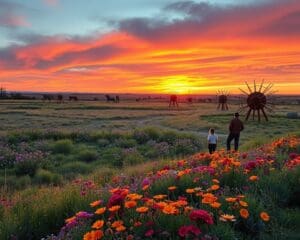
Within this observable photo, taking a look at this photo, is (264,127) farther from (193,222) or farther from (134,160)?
(193,222)

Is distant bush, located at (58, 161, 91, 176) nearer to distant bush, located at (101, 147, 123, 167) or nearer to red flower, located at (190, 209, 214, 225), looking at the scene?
distant bush, located at (101, 147, 123, 167)

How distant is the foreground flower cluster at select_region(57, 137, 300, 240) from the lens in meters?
3.97

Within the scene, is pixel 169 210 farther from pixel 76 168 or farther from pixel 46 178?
pixel 76 168

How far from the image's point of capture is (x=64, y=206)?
606 cm

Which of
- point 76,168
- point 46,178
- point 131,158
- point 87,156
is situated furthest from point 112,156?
point 46,178

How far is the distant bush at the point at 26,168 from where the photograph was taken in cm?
1692

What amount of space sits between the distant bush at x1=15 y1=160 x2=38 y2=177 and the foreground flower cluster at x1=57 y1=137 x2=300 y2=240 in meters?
11.8

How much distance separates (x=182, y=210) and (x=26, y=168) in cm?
1379

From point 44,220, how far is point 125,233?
92.1 inches

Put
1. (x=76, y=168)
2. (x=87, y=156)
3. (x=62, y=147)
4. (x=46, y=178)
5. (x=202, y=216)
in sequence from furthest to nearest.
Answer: (x=62, y=147) < (x=87, y=156) < (x=76, y=168) < (x=46, y=178) < (x=202, y=216)

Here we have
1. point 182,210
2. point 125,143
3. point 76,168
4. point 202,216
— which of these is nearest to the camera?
point 202,216

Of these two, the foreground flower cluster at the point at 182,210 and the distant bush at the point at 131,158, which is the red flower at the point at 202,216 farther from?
the distant bush at the point at 131,158

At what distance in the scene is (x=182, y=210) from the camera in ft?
14.9

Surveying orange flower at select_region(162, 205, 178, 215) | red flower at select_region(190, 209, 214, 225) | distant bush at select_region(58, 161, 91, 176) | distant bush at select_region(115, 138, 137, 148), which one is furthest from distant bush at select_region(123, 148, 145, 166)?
red flower at select_region(190, 209, 214, 225)
